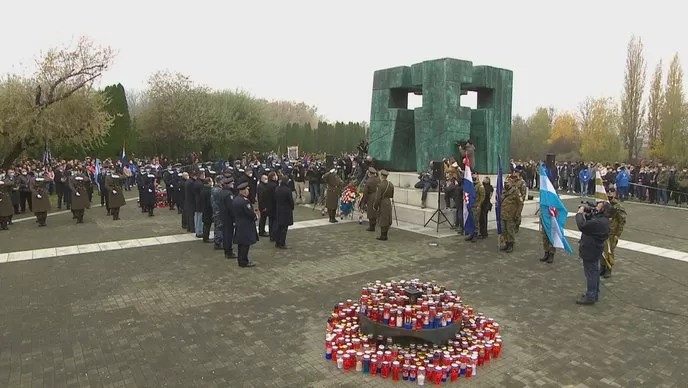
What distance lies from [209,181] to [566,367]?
8921 mm

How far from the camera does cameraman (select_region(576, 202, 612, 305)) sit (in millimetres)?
7159

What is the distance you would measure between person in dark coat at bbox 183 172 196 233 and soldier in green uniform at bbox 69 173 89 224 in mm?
3876

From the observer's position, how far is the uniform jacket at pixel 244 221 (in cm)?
914

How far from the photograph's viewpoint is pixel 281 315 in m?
6.78

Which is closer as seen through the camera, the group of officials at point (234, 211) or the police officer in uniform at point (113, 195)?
the group of officials at point (234, 211)

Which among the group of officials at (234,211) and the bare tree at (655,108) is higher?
the bare tree at (655,108)

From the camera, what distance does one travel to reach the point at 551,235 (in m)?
9.17

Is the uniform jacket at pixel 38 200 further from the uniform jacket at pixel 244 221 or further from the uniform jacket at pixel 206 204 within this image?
the uniform jacket at pixel 244 221

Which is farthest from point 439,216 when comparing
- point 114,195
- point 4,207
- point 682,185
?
point 682,185

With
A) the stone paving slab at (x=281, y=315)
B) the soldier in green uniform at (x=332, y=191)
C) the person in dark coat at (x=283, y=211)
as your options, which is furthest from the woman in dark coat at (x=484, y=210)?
the person in dark coat at (x=283, y=211)

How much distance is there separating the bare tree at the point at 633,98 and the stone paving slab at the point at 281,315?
3097cm

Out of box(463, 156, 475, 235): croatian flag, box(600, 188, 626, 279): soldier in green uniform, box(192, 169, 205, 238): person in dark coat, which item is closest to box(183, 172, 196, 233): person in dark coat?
box(192, 169, 205, 238): person in dark coat

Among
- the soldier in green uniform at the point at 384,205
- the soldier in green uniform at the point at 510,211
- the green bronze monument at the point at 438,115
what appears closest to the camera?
the soldier in green uniform at the point at 510,211

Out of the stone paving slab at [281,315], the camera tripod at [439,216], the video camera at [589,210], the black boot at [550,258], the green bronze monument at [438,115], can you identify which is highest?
the green bronze monument at [438,115]
